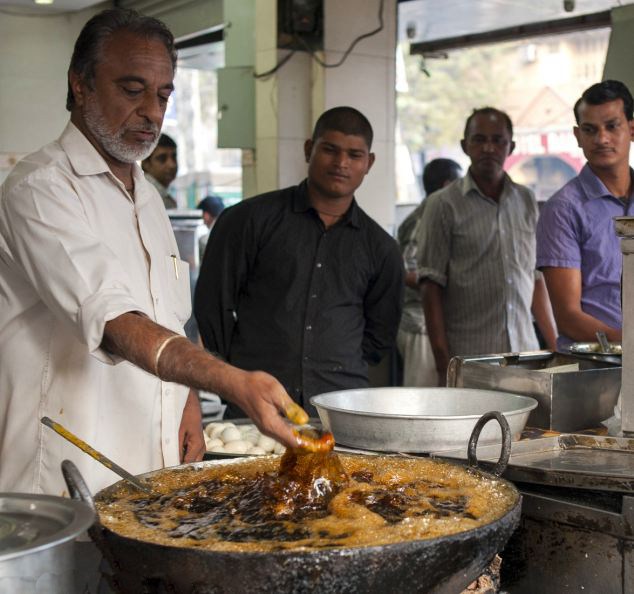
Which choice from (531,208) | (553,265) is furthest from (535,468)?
(531,208)

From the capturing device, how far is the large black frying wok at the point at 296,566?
1.38 metres

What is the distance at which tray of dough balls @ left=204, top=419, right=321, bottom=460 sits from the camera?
3098 mm

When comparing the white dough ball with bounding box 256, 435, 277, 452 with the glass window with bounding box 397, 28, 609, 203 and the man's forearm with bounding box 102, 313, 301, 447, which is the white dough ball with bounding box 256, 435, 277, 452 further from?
Result: the glass window with bounding box 397, 28, 609, 203

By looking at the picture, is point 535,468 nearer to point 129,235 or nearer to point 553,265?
point 129,235

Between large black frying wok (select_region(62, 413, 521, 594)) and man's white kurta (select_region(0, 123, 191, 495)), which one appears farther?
man's white kurta (select_region(0, 123, 191, 495))

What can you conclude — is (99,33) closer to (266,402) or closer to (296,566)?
(266,402)

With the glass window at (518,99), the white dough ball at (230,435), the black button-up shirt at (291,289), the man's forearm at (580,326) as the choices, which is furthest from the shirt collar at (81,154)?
the glass window at (518,99)

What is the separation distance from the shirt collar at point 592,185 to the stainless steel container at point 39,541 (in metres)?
2.82

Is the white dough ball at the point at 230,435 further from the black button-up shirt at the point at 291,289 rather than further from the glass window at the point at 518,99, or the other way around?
the glass window at the point at 518,99

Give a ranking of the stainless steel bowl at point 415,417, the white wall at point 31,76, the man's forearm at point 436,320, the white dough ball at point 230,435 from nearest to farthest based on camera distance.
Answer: the stainless steel bowl at point 415,417, the white dough ball at point 230,435, the man's forearm at point 436,320, the white wall at point 31,76

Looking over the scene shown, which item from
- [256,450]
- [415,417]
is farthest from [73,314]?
[256,450]

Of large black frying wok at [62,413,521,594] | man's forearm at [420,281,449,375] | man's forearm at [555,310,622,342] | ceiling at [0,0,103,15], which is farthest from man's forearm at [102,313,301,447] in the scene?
ceiling at [0,0,103,15]

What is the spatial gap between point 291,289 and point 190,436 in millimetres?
1426

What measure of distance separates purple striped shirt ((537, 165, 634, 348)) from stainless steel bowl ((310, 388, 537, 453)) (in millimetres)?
1299
